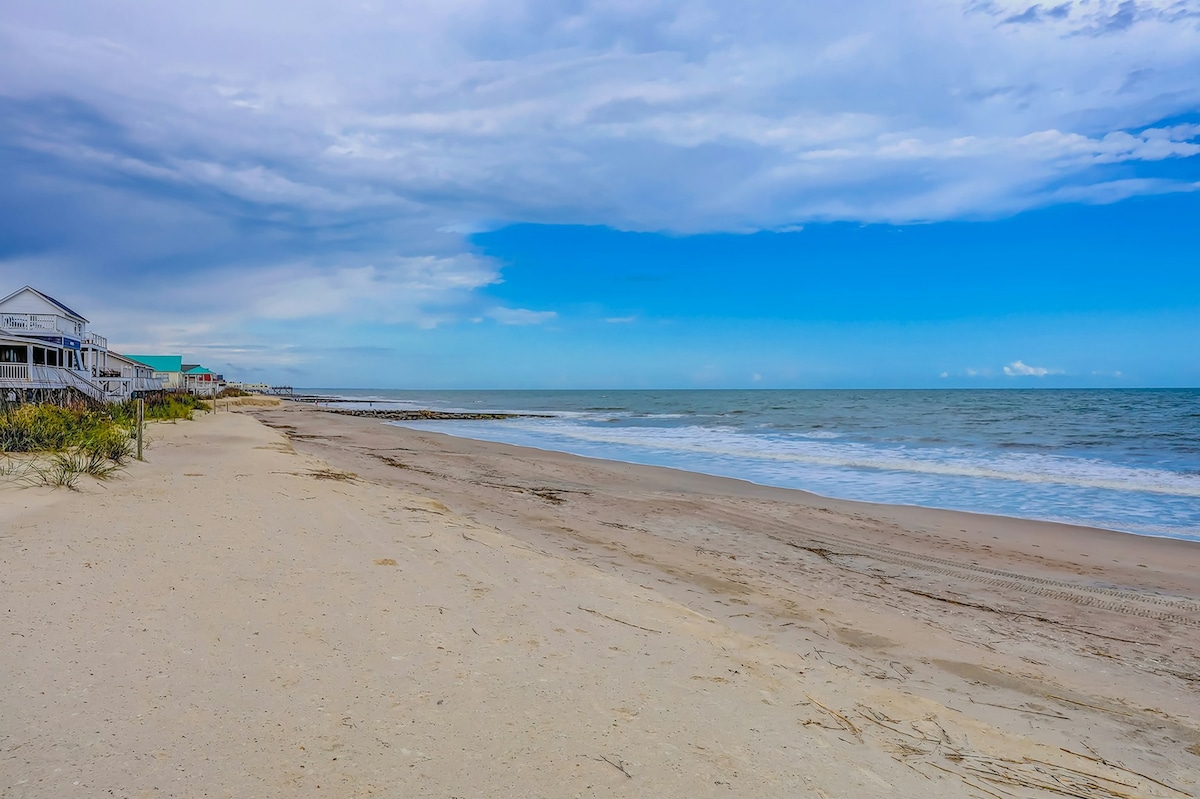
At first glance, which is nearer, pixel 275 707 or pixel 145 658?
pixel 275 707

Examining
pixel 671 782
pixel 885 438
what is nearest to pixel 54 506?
pixel 671 782

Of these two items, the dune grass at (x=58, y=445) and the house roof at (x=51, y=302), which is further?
the house roof at (x=51, y=302)

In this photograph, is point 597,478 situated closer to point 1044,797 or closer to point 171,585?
point 171,585

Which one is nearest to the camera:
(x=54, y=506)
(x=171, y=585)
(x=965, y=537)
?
(x=171, y=585)

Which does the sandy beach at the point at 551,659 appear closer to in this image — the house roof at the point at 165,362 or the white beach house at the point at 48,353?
the white beach house at the point at 48,353

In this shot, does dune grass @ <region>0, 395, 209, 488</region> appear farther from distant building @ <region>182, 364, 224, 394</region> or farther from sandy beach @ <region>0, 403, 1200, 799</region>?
distant building @ <region>182, 364, 224, 394</region>

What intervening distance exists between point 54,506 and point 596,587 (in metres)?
6.14

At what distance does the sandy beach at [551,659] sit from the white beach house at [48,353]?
71.4 feet

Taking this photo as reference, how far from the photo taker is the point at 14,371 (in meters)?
25.5

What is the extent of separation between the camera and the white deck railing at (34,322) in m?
32.3

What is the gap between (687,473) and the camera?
17406mm

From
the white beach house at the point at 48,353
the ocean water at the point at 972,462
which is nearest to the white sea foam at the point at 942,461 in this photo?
the ocean water at the point at 972,462

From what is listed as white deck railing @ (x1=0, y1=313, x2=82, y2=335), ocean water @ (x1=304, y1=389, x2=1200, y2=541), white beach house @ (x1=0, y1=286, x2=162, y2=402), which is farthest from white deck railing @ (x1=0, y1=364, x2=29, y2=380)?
ocean water @ (x1=304, y1=389, x2=1200, y2=541)

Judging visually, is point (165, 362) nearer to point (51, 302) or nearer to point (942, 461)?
point (51, 302)
